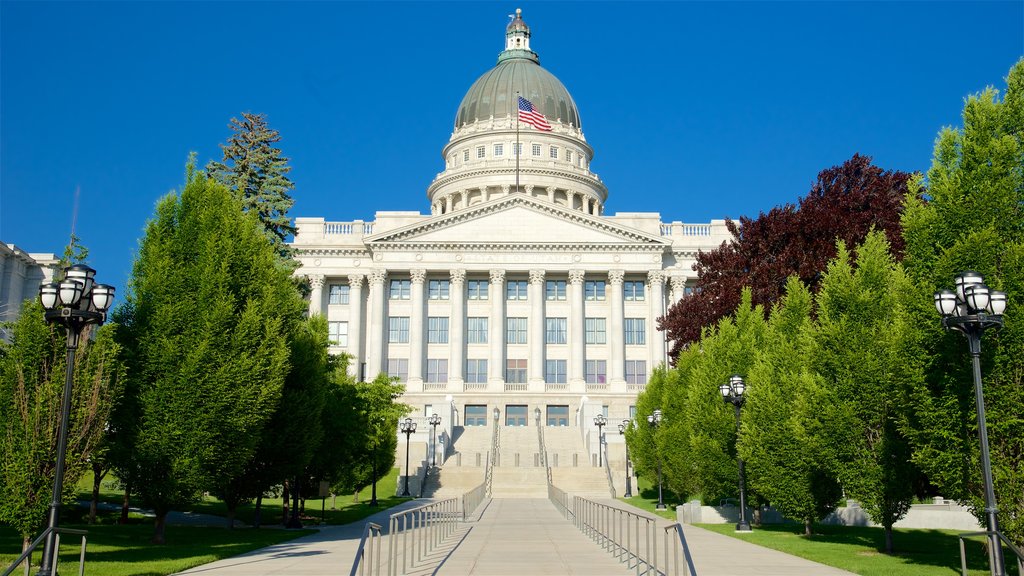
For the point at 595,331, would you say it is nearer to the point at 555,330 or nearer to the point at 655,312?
the point at 555,330

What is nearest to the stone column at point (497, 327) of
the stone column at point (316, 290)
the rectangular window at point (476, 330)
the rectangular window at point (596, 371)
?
the rectangular window at point (476, 330)

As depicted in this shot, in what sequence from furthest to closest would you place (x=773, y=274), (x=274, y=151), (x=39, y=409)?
(x=274, y=151) → (x=773, y=274) → (x=39, y=409)

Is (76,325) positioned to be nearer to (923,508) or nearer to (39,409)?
(39,409)

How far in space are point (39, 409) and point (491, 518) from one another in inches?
729

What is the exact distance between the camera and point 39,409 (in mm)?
18266

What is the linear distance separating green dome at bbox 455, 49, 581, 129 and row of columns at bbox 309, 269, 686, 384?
31.0 meters

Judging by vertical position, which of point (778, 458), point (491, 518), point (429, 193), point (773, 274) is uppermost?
point (429, 193)

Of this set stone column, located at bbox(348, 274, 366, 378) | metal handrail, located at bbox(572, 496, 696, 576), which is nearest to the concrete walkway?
metal handrail, located at bbox(572, 496, 696, 576)

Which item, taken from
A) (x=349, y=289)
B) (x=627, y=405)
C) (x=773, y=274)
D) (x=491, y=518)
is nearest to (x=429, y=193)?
(x=349, y=289)

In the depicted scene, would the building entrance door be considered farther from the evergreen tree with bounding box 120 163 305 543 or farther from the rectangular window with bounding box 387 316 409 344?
the evergreen tree with bounding box 120 163 305 543

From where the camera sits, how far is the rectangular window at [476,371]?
76688 millimetres

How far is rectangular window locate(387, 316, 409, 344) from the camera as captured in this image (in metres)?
77.7

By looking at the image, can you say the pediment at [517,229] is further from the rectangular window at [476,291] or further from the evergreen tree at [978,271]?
the evergreen tree at [978,271]

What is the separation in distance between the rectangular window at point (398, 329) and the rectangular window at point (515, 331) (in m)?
8.59
